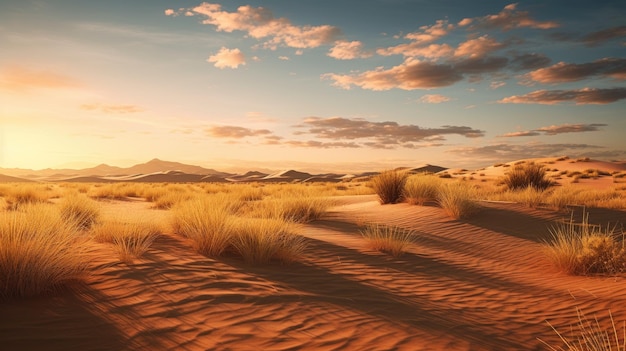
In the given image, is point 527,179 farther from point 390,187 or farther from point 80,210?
point 80,210

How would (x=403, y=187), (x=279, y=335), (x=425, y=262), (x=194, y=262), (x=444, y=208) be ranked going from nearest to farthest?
(x=279, y=335) → (x=194, y=262) → (x=425, y=262) → (x=444, y=208) → (x=403, y=187)

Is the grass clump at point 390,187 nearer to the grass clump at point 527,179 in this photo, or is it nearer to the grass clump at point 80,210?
the grass clump at point 527,179

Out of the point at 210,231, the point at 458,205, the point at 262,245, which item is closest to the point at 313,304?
the point at 262,245

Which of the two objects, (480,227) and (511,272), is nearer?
(511,272)

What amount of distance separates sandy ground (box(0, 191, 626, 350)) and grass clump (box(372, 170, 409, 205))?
597 cm

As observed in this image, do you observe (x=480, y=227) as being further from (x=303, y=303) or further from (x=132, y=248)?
(x=132, y=248)

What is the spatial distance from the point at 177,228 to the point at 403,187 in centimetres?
891

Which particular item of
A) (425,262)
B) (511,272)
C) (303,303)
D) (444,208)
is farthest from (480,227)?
A: (303,303)

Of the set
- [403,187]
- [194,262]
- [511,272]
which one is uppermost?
[403,187]

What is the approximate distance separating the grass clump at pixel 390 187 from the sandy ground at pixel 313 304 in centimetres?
597

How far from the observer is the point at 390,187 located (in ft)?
47.4

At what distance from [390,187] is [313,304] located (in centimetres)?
999

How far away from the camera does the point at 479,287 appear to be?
6480mm

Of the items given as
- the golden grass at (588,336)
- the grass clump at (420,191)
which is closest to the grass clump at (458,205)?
the grass clump at (420,191)
